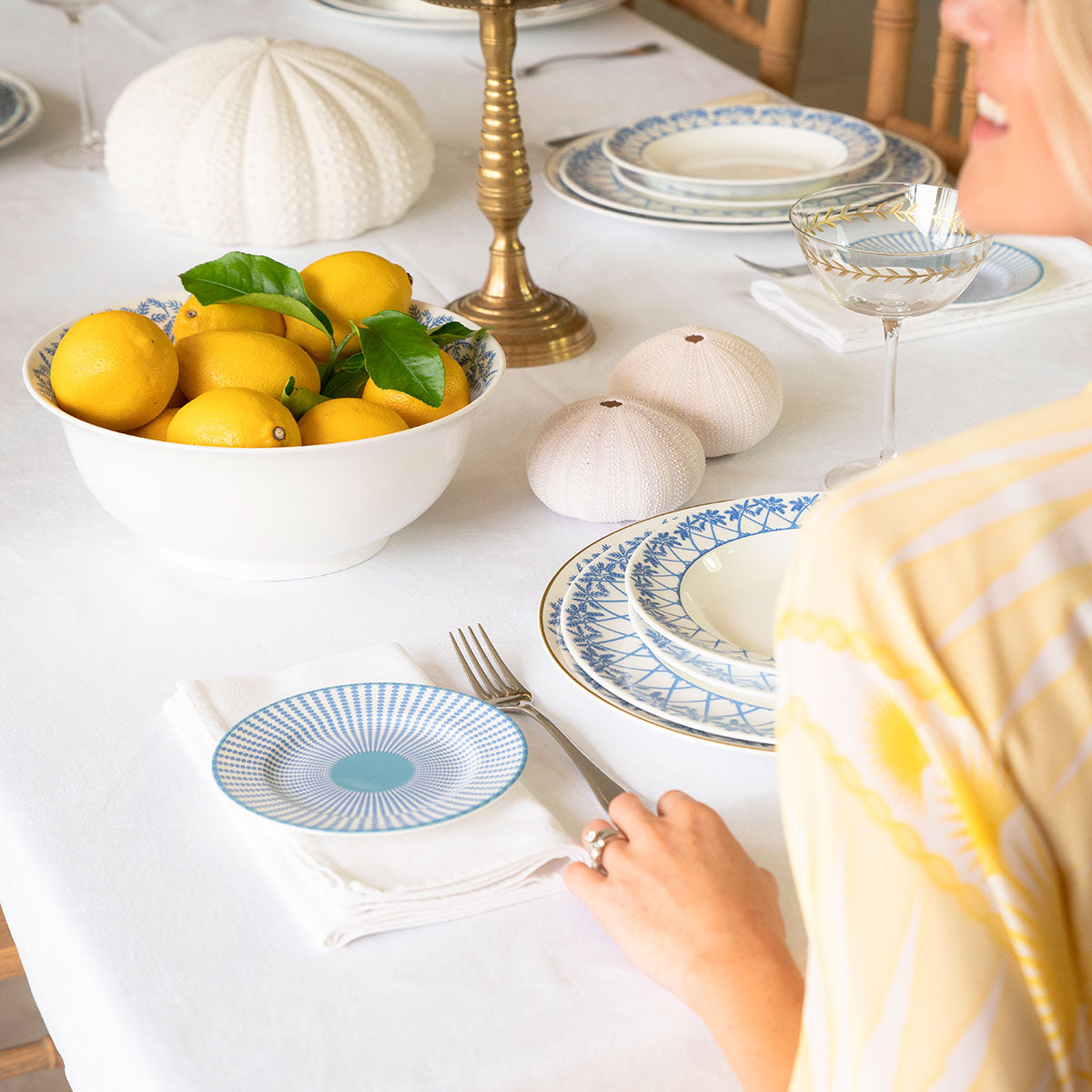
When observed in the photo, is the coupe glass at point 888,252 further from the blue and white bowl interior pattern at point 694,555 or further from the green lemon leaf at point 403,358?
the green lemon leaf at point 403,358

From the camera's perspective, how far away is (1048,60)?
1.21 feet

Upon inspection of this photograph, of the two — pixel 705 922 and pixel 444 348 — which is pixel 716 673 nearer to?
pixel 705 922

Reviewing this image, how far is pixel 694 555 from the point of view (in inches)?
31.7

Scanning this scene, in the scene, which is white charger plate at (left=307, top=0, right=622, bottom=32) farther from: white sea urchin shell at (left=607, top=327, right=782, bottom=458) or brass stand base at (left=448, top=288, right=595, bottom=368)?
white sea urchin shell at (left=607, top=327, right=782, bottom=458)

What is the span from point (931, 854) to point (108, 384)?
0.57 m

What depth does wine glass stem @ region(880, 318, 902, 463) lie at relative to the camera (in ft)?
3.00

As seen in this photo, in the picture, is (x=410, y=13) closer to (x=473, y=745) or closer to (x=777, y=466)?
(x=777, y=466)

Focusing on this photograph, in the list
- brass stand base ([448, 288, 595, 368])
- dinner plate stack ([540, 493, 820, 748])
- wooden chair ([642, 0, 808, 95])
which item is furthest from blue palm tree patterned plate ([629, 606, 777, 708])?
wooden chair ([642, 0, 808, 95])

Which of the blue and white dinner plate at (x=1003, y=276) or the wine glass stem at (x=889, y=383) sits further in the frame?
the blue and white dinner plate at (x=1003, y=276)

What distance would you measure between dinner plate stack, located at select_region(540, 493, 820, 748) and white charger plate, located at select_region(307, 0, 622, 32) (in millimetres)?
1156

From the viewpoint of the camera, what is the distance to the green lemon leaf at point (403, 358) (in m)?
0.80

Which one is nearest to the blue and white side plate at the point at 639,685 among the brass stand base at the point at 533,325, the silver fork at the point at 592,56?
the brass stand base at the point at 533,325

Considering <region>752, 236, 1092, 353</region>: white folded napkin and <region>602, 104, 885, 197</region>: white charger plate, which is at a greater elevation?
<region>602, 104, 885, 197</region>: white charger plate

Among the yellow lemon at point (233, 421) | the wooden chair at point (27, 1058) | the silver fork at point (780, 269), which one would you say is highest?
the yellow lemon at point (233, 421)
